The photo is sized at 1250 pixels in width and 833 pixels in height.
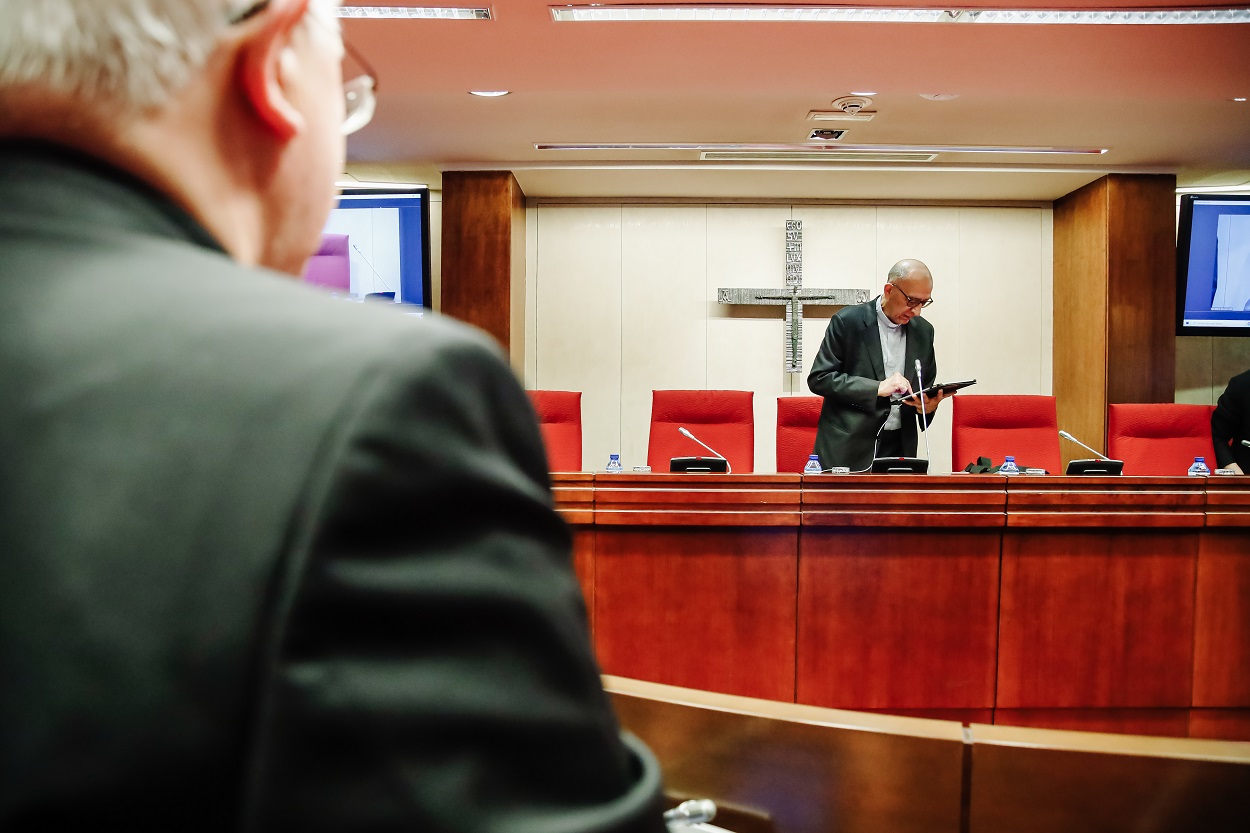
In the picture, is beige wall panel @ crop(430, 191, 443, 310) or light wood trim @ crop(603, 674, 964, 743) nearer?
light wood trim @ crop(603, 674, 964, 743)

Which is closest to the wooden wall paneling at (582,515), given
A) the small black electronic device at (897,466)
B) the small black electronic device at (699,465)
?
the small black electronic device at (699,465)

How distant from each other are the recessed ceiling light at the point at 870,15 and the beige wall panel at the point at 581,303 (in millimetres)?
3186

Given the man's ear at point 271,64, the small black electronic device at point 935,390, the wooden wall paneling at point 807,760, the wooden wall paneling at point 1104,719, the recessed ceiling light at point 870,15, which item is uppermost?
the recessed ceiling light at point 870,15

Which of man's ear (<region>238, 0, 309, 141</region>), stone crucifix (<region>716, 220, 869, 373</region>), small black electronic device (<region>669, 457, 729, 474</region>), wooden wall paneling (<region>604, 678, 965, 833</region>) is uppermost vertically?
stone crucifix (<region>716, 220, 869, 373</region>)

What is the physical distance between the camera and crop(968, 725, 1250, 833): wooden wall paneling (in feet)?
2.76

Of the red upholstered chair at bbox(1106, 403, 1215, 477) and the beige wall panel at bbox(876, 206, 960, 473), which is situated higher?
the beige wall panel at bbox(876, 206, 960, 473)

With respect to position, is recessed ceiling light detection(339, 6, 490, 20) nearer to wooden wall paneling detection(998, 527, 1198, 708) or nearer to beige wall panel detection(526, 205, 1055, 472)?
wooden wall paneling detection(998, 527, 1198, 708)

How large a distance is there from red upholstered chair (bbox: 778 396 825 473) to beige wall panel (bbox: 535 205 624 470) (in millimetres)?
2436

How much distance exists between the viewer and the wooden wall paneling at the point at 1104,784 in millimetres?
841

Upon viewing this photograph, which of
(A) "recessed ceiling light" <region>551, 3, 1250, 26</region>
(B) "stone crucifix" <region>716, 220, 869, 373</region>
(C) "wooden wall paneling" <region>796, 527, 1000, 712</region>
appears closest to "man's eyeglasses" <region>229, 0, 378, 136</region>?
(C) "wooden wall paneling" <region>796, 527, 1000, 712</region>

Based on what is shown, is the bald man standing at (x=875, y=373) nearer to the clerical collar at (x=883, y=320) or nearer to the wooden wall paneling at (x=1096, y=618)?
the clerical collar at (x=883, y=320)

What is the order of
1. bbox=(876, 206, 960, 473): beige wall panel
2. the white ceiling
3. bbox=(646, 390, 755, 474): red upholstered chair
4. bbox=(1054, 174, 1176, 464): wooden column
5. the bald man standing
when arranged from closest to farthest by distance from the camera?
the white ceiling, the bald man standing, bbox=(646, 390, 755, 474): red upholstered chair, bbox=(1054, 174, 1176, 464): wooden column, bbox=(876, 206, 960, 473): beige wall panel

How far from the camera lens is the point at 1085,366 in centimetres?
605

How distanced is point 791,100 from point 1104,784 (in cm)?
428
